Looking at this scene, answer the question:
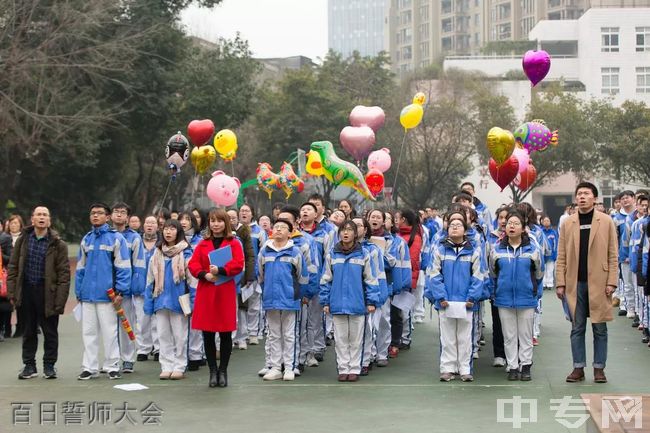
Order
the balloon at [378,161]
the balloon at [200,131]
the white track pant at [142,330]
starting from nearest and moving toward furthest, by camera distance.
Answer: the white track pant at [142,330]
the balloon at [200,131]
the balloon at [378,161]

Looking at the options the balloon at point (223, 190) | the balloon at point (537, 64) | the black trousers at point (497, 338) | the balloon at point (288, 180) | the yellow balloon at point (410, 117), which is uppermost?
the balloon at point (537, 64)

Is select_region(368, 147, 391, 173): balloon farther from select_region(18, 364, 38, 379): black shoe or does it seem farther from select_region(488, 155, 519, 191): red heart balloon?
select_region(18, 364, 38, 379): black shoe

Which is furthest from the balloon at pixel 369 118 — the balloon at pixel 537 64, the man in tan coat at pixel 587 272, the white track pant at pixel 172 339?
the man in tan coat at pixel 587 272

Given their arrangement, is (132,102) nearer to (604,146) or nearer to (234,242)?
(234,242)

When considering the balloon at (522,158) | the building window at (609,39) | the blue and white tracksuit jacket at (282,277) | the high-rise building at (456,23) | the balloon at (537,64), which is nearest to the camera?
the blue and white tracksuit jacket at (282,277)

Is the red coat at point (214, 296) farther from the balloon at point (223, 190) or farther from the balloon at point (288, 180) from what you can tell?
the balloon at point (288, 180)

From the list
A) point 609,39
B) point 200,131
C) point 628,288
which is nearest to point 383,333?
point 628,288

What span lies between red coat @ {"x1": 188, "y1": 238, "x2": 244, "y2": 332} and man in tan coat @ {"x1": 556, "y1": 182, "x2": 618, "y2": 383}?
3.18m

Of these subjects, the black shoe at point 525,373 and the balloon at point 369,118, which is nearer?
the black shoe at point 525,373

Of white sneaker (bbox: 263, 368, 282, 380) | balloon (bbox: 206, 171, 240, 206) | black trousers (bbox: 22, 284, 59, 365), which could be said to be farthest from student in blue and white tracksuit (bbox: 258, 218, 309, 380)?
balloon (bbox: 206, 171, 240, 206)

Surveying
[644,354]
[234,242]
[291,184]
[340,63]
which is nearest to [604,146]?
[340,63]

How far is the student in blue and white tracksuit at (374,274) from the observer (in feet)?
34.6

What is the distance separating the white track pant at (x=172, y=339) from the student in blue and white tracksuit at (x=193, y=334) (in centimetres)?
54

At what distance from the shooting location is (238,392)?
9703mm
